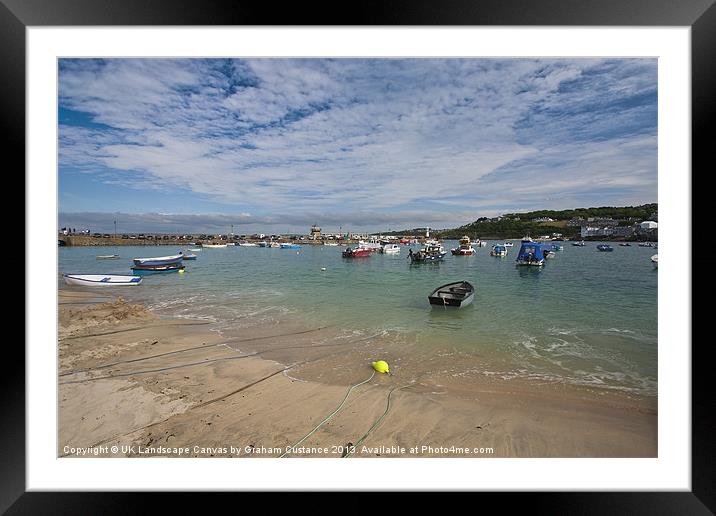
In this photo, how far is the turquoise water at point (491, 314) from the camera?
12.4 feet

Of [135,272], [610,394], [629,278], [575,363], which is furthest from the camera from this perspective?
[135,272]

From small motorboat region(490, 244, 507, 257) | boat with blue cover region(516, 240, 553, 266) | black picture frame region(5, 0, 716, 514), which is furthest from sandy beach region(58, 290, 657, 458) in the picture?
small motorboat region(490, 244, 507, 257)

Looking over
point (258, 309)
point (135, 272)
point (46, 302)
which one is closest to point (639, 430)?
point (46, 302)

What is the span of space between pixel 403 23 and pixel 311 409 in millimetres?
2556

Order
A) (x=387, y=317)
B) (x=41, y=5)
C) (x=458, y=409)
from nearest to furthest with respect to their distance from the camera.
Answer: (x=41, y=5) < (x=458, y=409) < (x=387, y=317)

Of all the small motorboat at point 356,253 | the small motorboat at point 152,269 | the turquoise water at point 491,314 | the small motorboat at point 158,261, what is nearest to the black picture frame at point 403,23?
the turquoise water at point 491,314

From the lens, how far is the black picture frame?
121 cm

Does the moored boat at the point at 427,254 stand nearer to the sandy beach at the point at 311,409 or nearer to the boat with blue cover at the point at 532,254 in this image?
the boat with blue cover at the point at 532,254

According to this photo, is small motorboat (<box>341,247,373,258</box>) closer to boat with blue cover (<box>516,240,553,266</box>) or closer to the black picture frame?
boat with blue cover (<box>516,240,553,266</box>)

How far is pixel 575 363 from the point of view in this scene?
147 inches

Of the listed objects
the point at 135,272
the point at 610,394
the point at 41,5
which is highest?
the point at 41,5

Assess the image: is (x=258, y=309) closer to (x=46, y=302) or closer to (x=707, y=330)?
(x=46, y=302)

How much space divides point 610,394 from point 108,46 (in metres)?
4.79

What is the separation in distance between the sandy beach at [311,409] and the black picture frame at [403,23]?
49 centimetres
